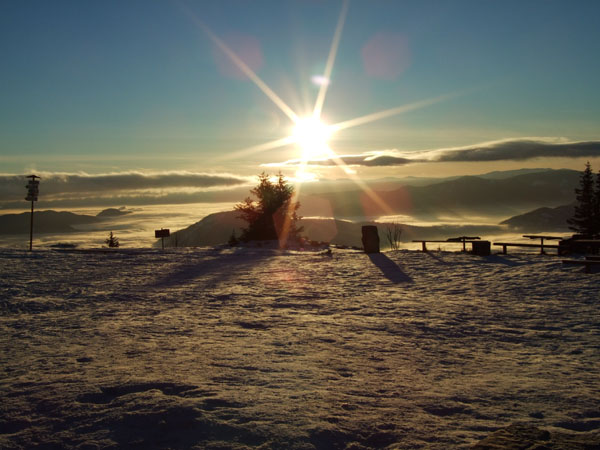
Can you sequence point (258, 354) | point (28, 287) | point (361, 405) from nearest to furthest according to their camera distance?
point (361, 405) < point (258, 354) < point (28, 287)

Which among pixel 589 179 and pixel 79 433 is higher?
pixel 589 179

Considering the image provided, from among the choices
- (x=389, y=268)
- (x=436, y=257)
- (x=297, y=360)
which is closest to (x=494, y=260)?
(x=436, y=257)

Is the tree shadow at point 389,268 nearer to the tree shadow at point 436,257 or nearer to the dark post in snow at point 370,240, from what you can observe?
the dark post in snow at point 370,240

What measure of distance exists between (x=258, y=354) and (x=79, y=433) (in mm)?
2836

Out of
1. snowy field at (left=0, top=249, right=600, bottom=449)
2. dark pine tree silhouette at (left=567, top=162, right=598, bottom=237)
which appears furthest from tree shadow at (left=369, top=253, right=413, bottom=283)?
dark pine tree silhouette at (left=567, top=162, right=598, bottom=237)

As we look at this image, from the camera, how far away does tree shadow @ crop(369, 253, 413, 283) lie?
13.7m

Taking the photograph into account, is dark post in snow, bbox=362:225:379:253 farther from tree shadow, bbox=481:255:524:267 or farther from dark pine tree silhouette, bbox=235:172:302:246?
dark pine tree silhouette, bbox=235:172:302:246

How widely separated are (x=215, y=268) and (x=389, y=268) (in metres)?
6.09

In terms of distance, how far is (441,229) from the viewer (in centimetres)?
19912

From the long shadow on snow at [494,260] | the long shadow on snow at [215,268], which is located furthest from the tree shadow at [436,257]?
the long shadow on snow at [215,268]

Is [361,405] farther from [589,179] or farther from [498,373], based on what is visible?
[589,179]

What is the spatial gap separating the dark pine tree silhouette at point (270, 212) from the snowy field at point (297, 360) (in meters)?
20.9

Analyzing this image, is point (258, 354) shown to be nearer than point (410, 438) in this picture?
No

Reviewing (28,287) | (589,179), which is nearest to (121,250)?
(28,287)
